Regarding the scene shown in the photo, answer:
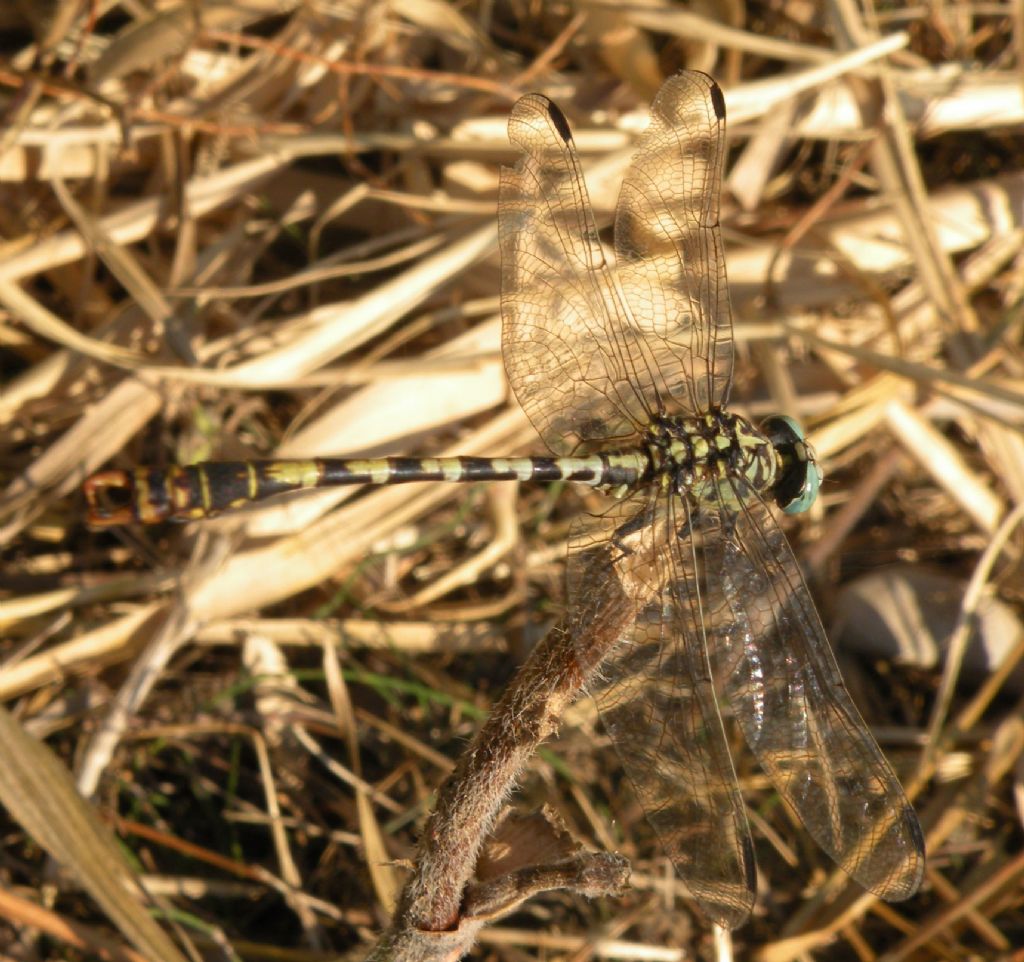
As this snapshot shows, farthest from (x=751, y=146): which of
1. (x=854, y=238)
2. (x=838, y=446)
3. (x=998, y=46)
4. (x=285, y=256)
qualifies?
(x=285, y=256)

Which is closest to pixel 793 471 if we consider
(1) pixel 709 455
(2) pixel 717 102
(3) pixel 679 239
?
(1) pixel 709 455

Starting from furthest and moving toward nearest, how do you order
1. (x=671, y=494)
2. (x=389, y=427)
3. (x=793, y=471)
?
(x=389, y=427) < (x=793, y=471) < (x=671, y=494)

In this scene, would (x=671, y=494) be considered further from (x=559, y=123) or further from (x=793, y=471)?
(x=559, y=123)

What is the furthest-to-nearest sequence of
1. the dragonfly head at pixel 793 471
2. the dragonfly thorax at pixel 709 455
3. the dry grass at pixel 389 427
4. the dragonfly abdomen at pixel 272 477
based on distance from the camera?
the dry grass at pixel 389 427 → the dragonfly head at pixel 793 471 → the dragonfly thorax at pixel 709 455 → the dragonfly abdomen at pixel 272 477

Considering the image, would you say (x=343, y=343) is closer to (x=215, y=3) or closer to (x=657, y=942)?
(x=215, y=3)

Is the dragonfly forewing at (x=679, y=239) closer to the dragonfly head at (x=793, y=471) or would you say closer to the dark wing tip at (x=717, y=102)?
the dark wing tip at (x=717, y=102)

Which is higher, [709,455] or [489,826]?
[709,455]

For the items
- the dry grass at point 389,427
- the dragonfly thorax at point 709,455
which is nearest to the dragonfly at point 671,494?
the dragonfly thorax at point 709,455
